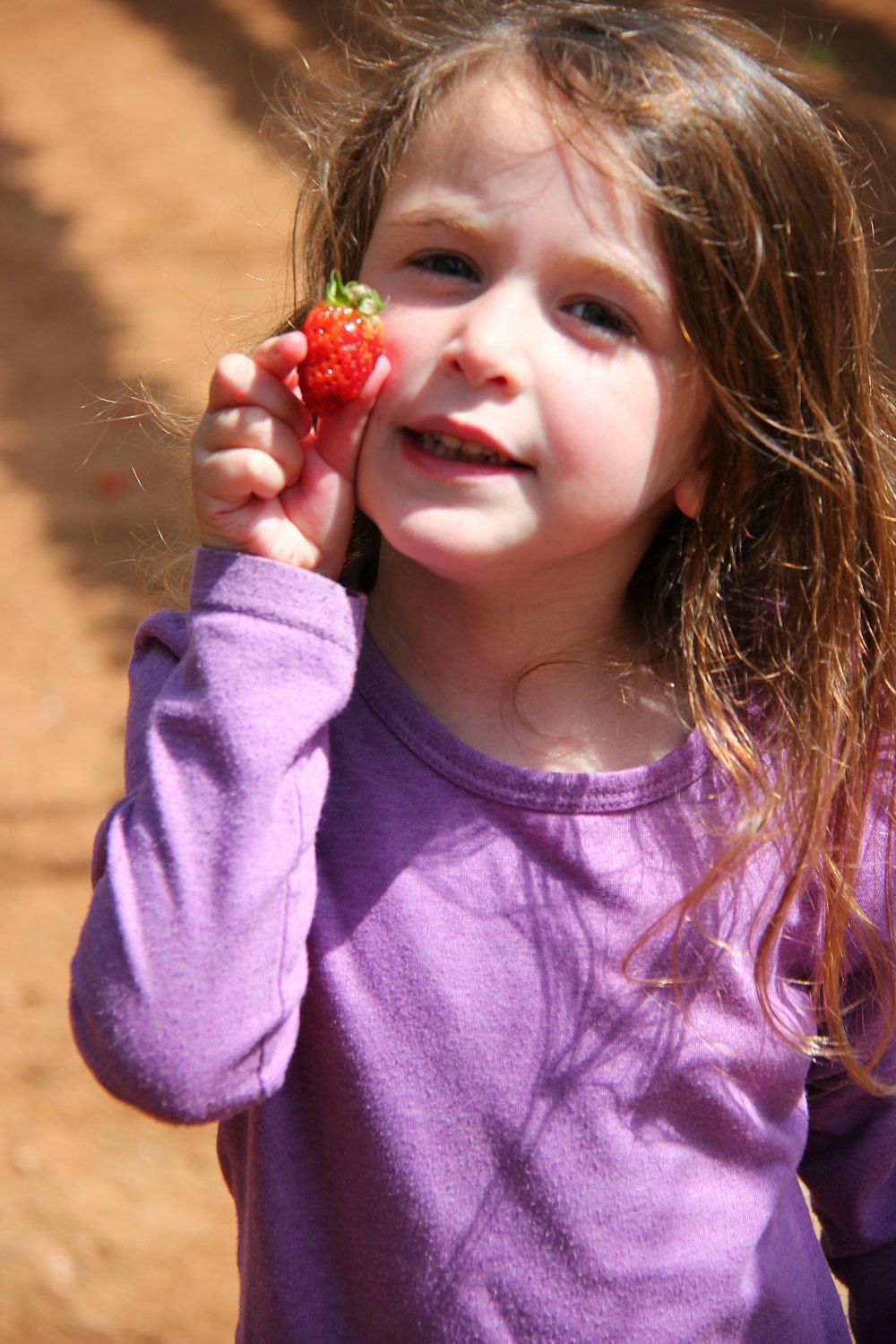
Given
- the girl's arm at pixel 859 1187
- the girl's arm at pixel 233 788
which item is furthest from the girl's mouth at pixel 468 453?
the girl's arm at pixel 859 1187

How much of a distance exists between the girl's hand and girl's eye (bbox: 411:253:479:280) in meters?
0.12

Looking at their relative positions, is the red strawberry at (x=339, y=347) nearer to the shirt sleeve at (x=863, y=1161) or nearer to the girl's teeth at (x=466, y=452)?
the girl's teeth at (x=466, y=452)

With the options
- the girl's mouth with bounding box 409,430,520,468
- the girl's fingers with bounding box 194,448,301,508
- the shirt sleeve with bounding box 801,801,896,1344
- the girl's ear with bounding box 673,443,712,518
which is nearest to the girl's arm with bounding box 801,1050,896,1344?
the shirt sleeve with bounding box 801,801,896,1344

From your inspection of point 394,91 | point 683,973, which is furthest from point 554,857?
point 394,91

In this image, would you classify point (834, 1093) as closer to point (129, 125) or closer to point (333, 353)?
point (333, 353)

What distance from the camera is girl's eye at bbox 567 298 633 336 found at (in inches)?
58.6

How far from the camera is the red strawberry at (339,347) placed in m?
1.45

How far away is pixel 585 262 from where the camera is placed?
4.78 ft

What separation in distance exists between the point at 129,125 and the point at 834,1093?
6966 millimetres

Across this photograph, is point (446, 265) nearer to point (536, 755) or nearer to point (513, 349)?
point (513, 349)

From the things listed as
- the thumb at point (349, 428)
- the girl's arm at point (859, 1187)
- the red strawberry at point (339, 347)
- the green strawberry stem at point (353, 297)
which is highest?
the green strawberry stem at point (353, 297)

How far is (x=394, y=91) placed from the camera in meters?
1.73

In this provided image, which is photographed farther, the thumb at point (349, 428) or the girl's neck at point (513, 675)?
the girl's neck at point (513, 675)

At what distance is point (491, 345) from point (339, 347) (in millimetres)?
155
